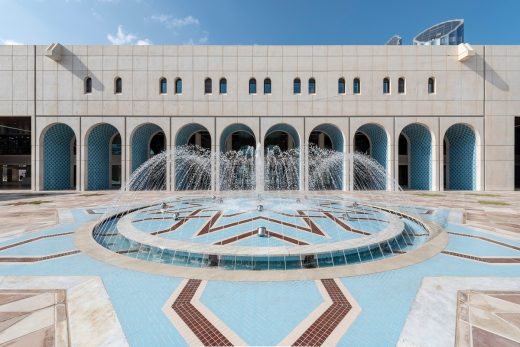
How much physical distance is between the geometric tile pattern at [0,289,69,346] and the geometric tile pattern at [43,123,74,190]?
22.7 m

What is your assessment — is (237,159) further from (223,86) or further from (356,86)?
(356,86)

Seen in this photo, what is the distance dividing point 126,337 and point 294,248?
335cm

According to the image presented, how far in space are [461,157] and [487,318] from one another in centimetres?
2491

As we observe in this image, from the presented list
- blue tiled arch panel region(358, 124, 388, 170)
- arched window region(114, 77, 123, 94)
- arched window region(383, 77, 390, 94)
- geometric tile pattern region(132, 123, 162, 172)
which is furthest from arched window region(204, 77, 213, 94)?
arched window region(383, 77, 390, 94)

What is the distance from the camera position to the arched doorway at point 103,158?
21031 mm

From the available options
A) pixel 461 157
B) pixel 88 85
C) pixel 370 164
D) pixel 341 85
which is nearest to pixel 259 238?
pixel 341 85

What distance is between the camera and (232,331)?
2.84 meters

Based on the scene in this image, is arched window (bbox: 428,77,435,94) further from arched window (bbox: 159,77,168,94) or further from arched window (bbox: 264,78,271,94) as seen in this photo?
arched window (bbox: 159,77,168,94)

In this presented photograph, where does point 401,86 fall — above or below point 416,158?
above

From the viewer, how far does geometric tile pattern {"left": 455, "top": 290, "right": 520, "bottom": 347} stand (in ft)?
8.86

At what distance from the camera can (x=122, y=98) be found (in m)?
20.2

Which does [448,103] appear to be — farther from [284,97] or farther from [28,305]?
[28,305]

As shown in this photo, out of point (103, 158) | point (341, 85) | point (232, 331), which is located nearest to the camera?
point (232, 331)

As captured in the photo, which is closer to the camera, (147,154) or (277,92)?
(277,92)
